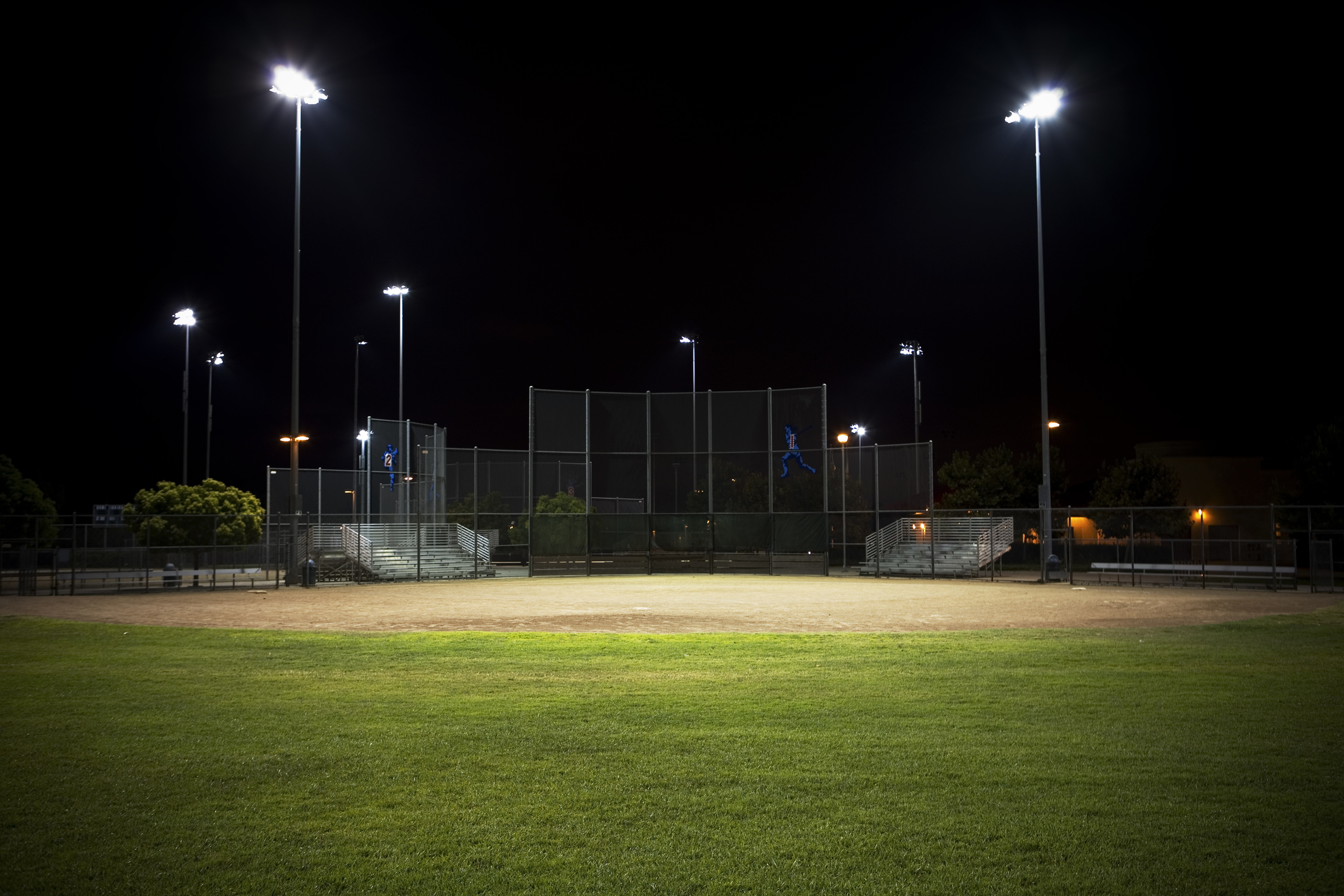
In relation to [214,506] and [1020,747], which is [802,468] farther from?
[1020,747]

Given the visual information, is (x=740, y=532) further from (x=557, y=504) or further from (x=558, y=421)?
(x=557, y=504)

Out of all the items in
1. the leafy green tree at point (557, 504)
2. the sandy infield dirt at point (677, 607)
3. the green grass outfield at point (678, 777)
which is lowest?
the sandy infield dirt at point (677, 607)

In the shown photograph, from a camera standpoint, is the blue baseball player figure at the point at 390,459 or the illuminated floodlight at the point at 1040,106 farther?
the blue baseball player figure at the point at 390,459

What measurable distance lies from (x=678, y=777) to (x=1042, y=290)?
84.6 ft

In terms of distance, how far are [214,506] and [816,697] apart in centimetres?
2765

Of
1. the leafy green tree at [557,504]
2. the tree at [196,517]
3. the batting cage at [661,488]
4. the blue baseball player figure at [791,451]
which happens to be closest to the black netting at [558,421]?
the batting cage at [661,488]

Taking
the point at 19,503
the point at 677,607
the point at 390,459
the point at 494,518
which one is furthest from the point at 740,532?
the point at 19,503

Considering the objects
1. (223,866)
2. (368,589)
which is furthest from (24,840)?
(368,589)

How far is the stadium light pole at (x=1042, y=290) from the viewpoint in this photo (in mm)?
27453

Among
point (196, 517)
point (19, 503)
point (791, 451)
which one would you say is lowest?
point (196, 517)

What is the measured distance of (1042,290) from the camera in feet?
94.5

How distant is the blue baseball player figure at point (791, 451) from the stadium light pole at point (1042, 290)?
9.06 meters

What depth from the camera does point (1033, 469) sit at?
51938mm

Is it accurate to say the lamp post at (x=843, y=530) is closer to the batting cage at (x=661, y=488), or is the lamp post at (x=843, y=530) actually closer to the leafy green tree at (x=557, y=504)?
the batting cage at (x=661, y=488)
